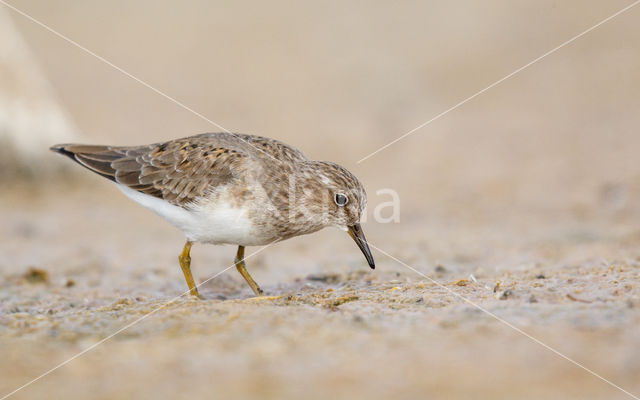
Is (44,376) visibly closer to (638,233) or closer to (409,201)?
(638,233)

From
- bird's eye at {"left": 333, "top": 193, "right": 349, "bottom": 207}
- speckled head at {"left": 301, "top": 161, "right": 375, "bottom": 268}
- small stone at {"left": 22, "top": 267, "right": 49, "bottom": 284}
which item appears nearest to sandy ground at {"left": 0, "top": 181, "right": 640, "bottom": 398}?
small stone at {"left": 22, "top": 267, "right": 49, "bottom": 284}

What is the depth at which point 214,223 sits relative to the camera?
19.6 feet

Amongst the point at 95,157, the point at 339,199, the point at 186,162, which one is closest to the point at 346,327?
the point at 339,199

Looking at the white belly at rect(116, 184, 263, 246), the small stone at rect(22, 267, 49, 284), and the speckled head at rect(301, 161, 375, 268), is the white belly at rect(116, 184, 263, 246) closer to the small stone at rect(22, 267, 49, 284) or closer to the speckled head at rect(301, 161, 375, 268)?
the speckled head at rect(301, 161, 375, 268)

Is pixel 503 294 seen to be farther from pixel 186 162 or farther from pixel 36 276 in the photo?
pixel 36 276

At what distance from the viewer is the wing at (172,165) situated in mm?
6234

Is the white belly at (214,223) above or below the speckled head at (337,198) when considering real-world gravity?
below

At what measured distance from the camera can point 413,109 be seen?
15594 mm

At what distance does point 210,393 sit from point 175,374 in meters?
0.35

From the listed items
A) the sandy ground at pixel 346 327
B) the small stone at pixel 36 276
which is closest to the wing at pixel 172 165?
the sandy ground at pixel 346 327

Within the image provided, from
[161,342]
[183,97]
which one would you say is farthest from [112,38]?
[161,342]

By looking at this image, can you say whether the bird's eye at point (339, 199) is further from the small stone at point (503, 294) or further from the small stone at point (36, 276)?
Answer: the small stone at point (36, 276)

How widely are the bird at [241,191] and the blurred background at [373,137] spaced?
919 mm

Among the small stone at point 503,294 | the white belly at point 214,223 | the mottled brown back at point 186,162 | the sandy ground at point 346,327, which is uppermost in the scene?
the mottled brown back at point 186,162
